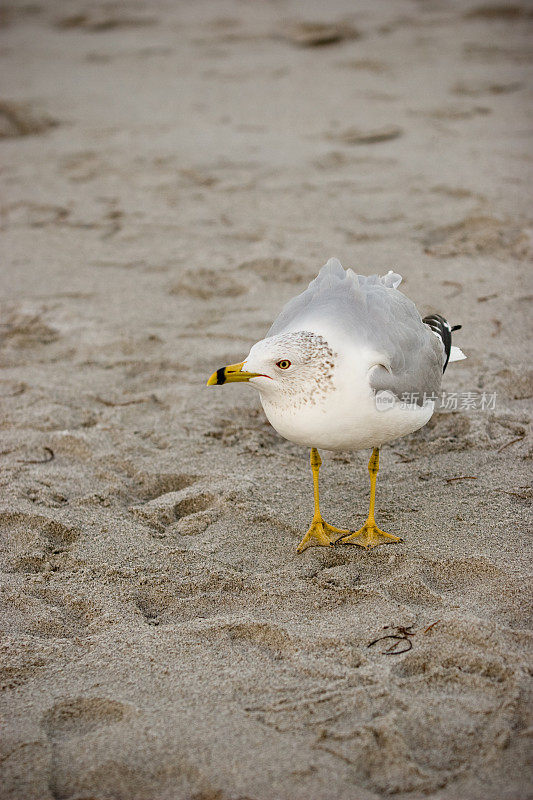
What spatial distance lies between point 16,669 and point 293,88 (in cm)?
727

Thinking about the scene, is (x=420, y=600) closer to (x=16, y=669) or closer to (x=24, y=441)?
(x=16, y=669)

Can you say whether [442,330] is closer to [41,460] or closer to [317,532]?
[317,532]

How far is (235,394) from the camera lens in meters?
4.14

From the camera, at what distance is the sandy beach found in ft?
7.09

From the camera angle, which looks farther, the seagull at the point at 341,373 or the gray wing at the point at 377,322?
the gray wing at the point at 377,322

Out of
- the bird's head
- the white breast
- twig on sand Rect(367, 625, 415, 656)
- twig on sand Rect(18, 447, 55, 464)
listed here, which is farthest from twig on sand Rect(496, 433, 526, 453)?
twig on sand Rect(18, 447, 55, 464)

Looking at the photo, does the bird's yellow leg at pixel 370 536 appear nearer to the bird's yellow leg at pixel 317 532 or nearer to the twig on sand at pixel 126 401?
the bird's yellow leg at pixel 317 532

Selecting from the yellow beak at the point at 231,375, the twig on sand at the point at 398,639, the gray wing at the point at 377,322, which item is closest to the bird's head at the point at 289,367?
the yellow beak at the point at 231,375

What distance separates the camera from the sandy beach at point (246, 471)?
2.16 meters

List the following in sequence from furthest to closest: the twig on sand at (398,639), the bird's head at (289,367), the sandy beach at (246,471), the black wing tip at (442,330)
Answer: the black wing tip at (442,330), the bird's head at (289,367), the twig on sand at (398,639), the sandy beach at (246,471)

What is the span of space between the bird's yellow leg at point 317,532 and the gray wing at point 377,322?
1.45 feet

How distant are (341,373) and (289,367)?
174 mm

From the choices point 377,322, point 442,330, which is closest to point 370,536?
point 377,322

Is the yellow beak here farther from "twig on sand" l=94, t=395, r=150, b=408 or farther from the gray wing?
"twig on sand" l=94, t=395, r=150, b=408
